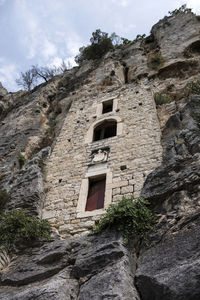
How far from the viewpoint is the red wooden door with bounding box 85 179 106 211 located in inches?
265

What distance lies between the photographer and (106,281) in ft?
11.8

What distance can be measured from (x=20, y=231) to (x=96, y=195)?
2146 mm

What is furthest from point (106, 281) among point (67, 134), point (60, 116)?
point (60, 116)

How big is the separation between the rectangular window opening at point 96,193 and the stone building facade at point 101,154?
4 centimetres

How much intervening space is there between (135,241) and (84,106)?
8.18 meters

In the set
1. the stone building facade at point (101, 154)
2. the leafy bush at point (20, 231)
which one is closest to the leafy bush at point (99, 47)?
the stone building facade at point (101, 154)

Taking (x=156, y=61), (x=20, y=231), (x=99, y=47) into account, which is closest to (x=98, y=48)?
(x=99, y=47)

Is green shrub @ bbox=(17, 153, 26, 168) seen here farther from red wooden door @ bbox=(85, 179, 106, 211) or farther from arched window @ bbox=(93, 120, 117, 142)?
red wooden door @ bbox=(85, 179, 106, 211)

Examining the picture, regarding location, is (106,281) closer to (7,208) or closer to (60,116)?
(7,208)

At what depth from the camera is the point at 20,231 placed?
5.71 meters

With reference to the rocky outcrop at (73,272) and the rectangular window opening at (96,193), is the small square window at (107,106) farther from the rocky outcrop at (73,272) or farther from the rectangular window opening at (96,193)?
the rocky outcrop at (73,272)

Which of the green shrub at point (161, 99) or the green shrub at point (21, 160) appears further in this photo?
→ the green shrub at point (161, 99)

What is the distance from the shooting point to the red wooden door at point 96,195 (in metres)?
6.74

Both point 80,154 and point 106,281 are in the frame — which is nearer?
point 106,281
